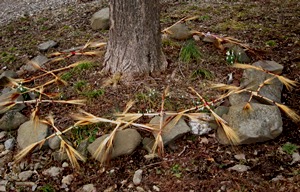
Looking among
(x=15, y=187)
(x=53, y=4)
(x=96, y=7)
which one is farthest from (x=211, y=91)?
(x=53, y=4)

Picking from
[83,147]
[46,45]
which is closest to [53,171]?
[83,147]

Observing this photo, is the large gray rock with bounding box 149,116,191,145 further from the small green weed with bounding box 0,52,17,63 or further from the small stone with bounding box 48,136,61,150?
the small green weed with bounding box 0,52,17,63

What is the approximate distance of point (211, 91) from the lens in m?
3.25

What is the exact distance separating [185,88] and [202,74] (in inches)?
9.0

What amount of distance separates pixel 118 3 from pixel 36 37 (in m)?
1.65

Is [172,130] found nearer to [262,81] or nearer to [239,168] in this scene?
[239,168]

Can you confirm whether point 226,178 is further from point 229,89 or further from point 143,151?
point 229,89

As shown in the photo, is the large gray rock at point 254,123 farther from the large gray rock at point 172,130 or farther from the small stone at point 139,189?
the small stone at point 139,189

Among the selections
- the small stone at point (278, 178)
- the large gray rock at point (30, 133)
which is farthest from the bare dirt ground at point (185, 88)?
the large gray rock at point (30, 133)

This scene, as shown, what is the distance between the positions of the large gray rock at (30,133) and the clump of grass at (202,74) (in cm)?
125

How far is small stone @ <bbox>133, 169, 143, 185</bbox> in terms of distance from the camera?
257 centimetres

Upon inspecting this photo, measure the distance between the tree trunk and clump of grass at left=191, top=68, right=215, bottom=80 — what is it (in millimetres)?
297

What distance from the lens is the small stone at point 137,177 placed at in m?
2.57

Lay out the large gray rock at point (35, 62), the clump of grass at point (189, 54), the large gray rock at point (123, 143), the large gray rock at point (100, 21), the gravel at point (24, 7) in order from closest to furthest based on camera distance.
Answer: the large gray rock at point (123, 143) < the clump of grass at point (189, 54) < the large gray rock at point (35, 62) < the large gray rock at point (100, 21) < the gravel at point (24, 7)
